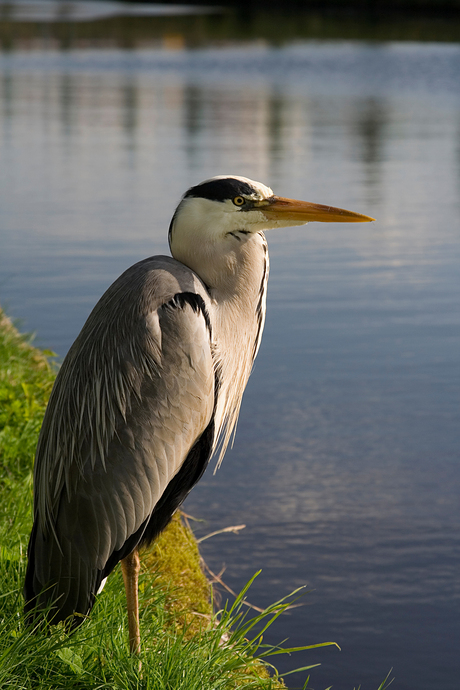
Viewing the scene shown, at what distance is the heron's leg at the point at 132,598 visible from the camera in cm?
290

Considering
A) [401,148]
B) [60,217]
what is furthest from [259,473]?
[401,148]

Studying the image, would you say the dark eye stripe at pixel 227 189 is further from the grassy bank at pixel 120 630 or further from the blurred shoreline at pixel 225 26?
the blurred shoreline at pixel 225 26

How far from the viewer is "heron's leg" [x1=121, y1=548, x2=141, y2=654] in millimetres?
2900

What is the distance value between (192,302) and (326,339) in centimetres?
377

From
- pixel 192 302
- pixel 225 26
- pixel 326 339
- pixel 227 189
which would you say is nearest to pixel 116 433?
pixel 192 302

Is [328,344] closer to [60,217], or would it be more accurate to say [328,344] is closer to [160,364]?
[160,364]

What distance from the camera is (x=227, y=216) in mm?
2895

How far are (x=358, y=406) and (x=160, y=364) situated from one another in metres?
2.93

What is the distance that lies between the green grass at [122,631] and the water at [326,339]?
0.29 m

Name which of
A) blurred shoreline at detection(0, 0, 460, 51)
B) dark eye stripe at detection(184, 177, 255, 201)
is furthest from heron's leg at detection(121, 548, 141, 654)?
blurred shoreline at detection(0, 0, 460, 51)

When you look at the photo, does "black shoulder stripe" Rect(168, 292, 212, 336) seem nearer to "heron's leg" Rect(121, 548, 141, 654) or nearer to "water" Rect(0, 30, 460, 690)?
"heron's leg" Rect(121, 548, 141, 654)

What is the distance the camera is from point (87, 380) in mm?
2910

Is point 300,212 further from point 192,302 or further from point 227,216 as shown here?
point 192,302

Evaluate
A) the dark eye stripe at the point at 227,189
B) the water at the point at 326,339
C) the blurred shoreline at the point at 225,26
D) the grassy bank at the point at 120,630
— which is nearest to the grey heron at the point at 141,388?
the dark eye stripe at the point at 227,189
